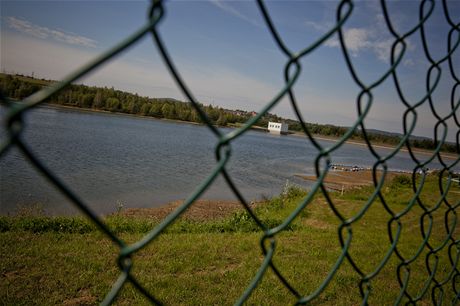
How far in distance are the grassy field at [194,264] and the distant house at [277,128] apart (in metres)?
102

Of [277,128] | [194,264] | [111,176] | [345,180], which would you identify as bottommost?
[111,176]

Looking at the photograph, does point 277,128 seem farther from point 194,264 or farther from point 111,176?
point 194,264

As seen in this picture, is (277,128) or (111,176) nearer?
(111,176)

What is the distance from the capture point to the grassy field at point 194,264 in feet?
16.1

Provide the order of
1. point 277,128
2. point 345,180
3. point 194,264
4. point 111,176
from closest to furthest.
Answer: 1. point 194,264
2. point 111,176
3. point 345,180
4. point 277,128

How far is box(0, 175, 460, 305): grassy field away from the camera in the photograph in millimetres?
4910

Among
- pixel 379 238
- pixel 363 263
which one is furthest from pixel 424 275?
pixel 379 238

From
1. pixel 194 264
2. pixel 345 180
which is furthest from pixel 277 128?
pixel 194 264

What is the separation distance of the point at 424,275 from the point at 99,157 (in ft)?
78.0

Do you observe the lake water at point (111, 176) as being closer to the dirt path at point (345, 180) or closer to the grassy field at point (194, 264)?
Result: the dirt path at point (345, 180)

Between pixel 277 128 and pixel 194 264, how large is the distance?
107367 mm

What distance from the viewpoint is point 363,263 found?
271 inches

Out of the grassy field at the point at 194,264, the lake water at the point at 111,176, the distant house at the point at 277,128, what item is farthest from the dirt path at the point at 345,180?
the distant house at the point at 277,128

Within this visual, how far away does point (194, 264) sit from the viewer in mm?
6250
